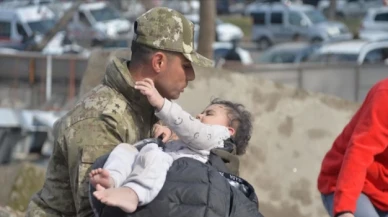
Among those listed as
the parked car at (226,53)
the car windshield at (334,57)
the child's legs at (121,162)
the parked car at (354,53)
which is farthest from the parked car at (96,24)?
the child's legs at (121,162)

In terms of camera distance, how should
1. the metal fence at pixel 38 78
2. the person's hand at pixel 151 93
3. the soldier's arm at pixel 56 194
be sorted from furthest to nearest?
the metal fence at pixel 38 78 < the soldier's arm at pixel 56 194 < the person's hand at pixel 151 93

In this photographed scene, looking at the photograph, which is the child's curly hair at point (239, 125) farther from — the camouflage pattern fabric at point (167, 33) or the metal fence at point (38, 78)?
the metal fence at point (38, 78)

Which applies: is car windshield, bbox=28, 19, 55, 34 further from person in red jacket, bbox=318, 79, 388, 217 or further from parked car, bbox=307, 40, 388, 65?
person in red jacket, bbox=318, 79, 388, 217

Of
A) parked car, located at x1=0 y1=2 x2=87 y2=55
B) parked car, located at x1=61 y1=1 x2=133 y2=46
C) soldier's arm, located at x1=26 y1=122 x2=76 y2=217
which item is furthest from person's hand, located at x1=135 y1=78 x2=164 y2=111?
parked car, located at x1=61 y1=1 x2=133 y2=46

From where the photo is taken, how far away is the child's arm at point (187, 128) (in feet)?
13.1

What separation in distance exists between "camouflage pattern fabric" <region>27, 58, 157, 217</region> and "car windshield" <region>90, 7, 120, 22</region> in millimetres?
38327

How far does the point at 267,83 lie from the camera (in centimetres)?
792

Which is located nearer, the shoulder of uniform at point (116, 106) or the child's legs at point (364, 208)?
the shoulder of uniform at point (116, 106)

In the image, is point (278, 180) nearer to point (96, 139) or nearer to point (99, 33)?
point (96, 139)

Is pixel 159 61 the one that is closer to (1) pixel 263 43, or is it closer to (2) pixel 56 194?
(2) pixel 56 194

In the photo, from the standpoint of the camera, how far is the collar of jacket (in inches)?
164

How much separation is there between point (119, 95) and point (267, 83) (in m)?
3.78

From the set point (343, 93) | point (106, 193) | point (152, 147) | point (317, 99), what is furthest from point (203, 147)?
point (343, 93)

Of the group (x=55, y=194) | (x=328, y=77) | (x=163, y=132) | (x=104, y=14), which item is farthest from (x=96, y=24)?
(x=163, y=132)
